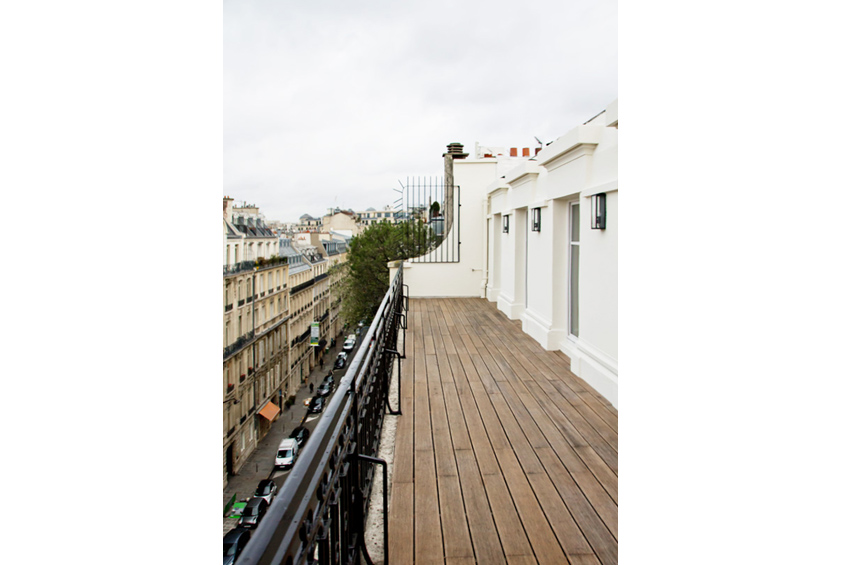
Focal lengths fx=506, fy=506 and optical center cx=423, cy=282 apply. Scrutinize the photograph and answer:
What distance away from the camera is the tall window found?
4.87 metres

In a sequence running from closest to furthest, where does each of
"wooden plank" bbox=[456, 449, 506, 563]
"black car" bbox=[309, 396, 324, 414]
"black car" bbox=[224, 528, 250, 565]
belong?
"black car" bbox=[224, 528, 250, 565] < "wooden plank" bbox=[456, 449, 506, 563] < "black car" bbox=[309, 396, 324, 414]

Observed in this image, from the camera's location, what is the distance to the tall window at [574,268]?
4867 millimetres

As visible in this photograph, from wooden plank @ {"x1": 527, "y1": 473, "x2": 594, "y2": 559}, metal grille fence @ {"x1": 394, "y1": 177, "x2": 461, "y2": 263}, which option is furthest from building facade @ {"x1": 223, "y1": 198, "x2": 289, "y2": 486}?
wooden plank @ {"x1": 527, "y1": 473, "x2": 594, "y2": 559}

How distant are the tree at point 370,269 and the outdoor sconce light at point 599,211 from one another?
20984 millimetres

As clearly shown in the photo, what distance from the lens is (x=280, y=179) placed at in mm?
50500

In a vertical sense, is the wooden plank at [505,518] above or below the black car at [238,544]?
below

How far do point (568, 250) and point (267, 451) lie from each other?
20602 mm

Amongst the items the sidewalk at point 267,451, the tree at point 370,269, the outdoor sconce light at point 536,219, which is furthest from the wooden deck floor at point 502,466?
the tree at point 370,269

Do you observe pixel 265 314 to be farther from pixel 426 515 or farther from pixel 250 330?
pixel 426 515

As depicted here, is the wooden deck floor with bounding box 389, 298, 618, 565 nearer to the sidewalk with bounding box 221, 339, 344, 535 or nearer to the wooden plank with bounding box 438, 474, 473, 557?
the wooden plank with bounding box 438, 474, 473, 557

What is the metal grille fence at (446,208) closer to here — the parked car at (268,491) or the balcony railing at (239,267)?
the balcony railing at (239,267)

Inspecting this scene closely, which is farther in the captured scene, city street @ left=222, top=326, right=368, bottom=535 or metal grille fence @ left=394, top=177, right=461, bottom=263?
city street @ left=222, top=326, right=368, bottom=535

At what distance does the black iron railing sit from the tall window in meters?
2.93
